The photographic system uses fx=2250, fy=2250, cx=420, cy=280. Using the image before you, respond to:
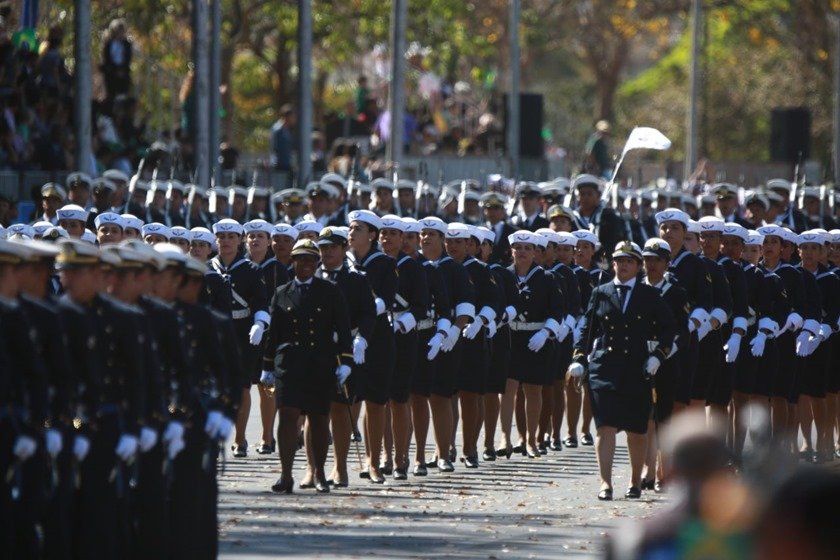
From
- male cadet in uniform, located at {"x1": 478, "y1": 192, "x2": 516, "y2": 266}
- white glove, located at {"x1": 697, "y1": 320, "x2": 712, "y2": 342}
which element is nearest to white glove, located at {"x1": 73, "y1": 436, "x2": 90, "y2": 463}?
white glove, located at {"x1": 697, "y1": 320, "x2": 712, "y2": 342}

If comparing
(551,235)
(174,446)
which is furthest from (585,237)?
(174,446)

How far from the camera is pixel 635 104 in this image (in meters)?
75.6

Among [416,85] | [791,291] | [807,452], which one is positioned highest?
[416,85]

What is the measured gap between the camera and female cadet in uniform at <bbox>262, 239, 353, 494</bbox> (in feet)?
49.5

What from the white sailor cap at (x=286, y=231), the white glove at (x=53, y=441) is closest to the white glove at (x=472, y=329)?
the white sailor cap at (x=286, y=231)

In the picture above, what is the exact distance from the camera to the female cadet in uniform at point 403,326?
16.6 meters

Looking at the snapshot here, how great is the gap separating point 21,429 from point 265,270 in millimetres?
7835

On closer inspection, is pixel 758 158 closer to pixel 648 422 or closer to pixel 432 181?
pixel 432 181

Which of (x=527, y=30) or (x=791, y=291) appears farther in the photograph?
(x=527, y=30)

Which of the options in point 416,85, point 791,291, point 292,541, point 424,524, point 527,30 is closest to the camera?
point 292,541

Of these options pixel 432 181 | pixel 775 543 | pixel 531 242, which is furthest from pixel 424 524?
pixel 432 181

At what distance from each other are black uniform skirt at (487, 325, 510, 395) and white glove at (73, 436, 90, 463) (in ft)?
27.5

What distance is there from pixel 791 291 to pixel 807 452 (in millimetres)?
1364

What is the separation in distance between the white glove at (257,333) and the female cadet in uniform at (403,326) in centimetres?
101
